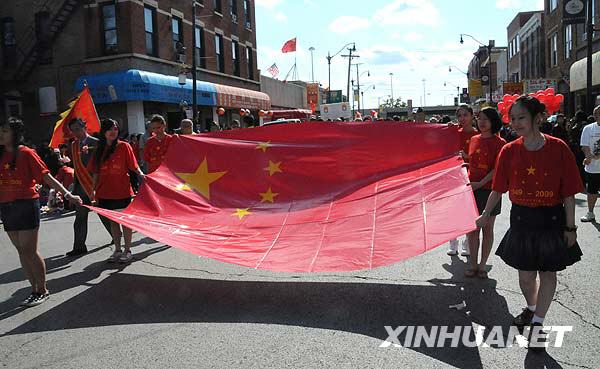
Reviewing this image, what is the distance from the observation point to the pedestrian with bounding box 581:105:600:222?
27.5 ft

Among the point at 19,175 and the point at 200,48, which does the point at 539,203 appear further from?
the point at 200,48

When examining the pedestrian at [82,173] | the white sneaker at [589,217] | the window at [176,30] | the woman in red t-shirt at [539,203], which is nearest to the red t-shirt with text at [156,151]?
the pedestrian at [82,173]

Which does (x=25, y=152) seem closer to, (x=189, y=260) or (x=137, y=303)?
(x=137, y=303)

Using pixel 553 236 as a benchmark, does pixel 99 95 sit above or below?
above

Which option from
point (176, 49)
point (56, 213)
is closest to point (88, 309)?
point (56, 213)

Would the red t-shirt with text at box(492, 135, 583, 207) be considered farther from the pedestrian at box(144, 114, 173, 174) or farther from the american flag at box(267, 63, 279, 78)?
the american flag at box(267, 63, 279, 78)

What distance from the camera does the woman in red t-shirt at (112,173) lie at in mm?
7023

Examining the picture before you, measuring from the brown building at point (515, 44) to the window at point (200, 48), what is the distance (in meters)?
31.8

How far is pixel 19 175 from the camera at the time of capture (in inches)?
211

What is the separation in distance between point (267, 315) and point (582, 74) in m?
24.5

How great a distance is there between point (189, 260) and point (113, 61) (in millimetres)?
17735

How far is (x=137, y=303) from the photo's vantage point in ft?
17.6

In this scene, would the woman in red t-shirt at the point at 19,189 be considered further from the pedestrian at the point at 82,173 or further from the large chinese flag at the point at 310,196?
the pedestrian at the point at 82,173

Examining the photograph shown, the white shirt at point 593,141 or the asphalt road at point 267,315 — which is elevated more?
the white shirt at point 593,141
